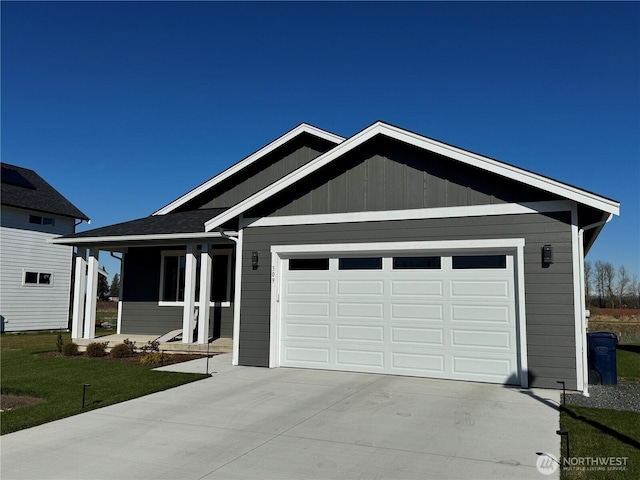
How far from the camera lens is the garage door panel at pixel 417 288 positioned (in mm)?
8508

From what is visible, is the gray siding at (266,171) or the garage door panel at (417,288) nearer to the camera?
the garage door panel at (417,288)

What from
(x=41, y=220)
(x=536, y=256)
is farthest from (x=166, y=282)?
(x=536, y=256)

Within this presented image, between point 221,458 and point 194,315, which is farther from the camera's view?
point 194,315

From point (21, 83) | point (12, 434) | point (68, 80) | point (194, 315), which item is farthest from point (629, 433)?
point (21, 83)

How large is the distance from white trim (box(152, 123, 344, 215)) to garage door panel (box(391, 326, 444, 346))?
6310 millimetres

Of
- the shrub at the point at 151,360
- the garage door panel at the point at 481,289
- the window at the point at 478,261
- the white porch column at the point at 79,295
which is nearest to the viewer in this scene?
the garage door panel at the point at 481,289

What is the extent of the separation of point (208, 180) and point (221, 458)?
1111 centimetres

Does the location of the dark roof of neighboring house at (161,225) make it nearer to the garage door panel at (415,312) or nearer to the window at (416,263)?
the window at (416,263)

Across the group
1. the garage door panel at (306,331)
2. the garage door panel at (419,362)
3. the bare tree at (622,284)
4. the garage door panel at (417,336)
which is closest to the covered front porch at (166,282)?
the garage door panel at (306,331)

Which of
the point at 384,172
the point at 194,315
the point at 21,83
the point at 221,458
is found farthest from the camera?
the point at 21,83

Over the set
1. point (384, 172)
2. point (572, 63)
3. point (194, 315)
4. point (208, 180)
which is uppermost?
point (572, 63)

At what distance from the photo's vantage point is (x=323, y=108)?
16.7m

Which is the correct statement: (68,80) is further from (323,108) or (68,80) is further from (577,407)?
(577,407)

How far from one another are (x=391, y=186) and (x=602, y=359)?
5.02m
